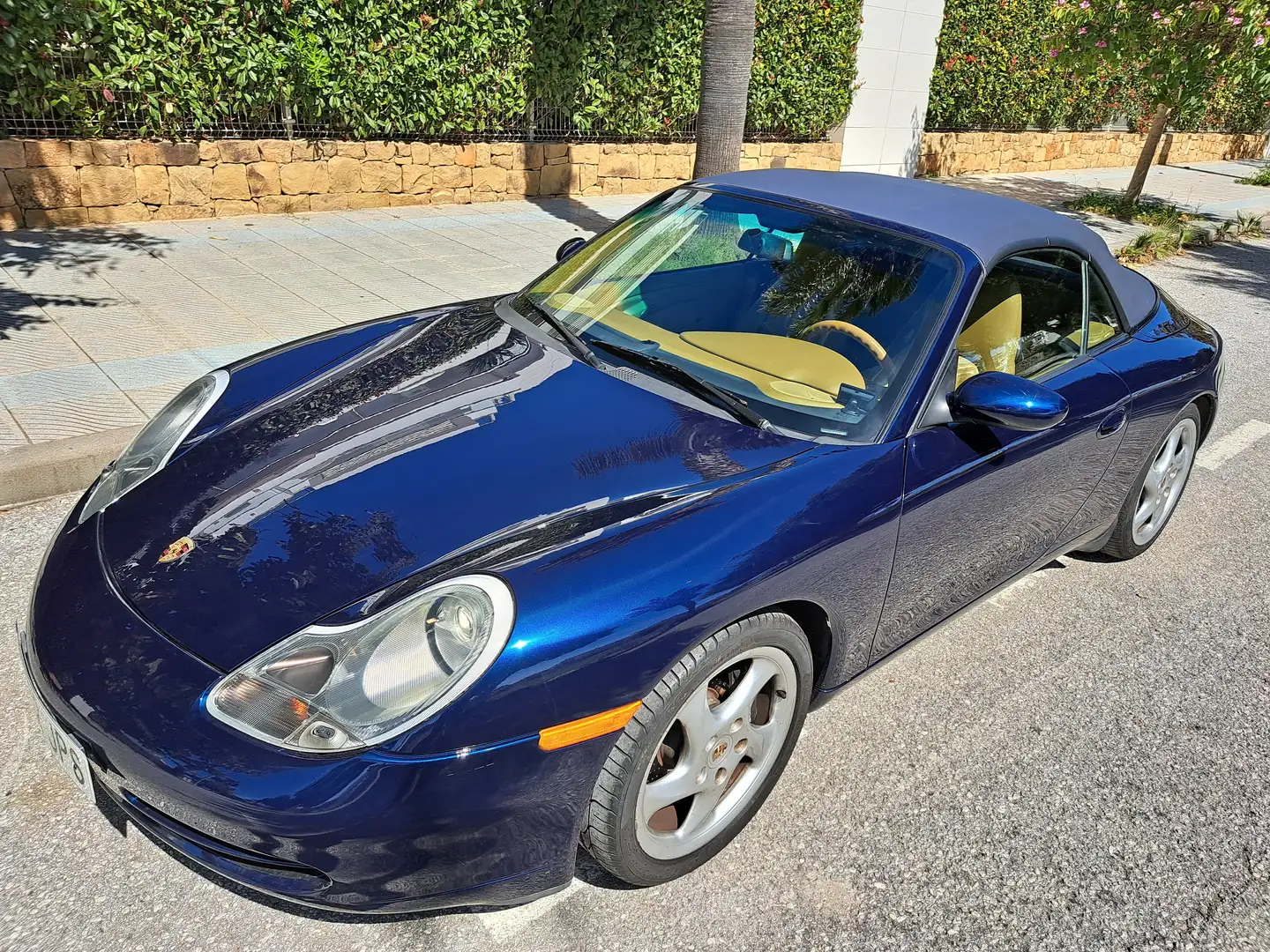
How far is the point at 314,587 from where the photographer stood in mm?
2070

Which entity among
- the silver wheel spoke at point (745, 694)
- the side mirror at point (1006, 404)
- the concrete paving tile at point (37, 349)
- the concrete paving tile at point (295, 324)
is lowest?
the concrete paving tile at point (295, 324)

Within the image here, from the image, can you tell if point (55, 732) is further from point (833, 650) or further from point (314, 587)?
point (833, 650)

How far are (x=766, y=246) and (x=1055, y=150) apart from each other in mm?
17864

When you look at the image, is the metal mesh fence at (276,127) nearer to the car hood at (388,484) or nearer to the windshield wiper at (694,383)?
the car hood at (388,484)

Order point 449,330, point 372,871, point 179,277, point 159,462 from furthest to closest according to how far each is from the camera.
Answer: point 179,277 → point 449,330 → point 159,462 → point 372,871

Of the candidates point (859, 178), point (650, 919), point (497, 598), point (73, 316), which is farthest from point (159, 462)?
point (73, 316)

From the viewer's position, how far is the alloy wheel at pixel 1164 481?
3959 mm

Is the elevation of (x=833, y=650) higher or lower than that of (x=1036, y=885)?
higher

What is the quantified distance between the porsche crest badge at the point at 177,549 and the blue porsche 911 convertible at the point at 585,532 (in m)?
0.01

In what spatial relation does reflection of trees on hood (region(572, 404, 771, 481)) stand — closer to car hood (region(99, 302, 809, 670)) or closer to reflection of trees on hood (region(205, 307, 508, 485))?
car hood (region(99, 302, 809, 670))

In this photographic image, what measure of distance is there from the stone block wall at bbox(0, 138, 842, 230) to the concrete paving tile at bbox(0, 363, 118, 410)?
3.49m

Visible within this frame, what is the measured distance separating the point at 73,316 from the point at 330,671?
5.10m

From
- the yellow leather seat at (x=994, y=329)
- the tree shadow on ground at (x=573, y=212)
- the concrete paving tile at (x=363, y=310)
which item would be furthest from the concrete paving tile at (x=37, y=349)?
the tree shadow on ground at (x=573, y=212)

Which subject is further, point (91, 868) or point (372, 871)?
point (91, 868)
